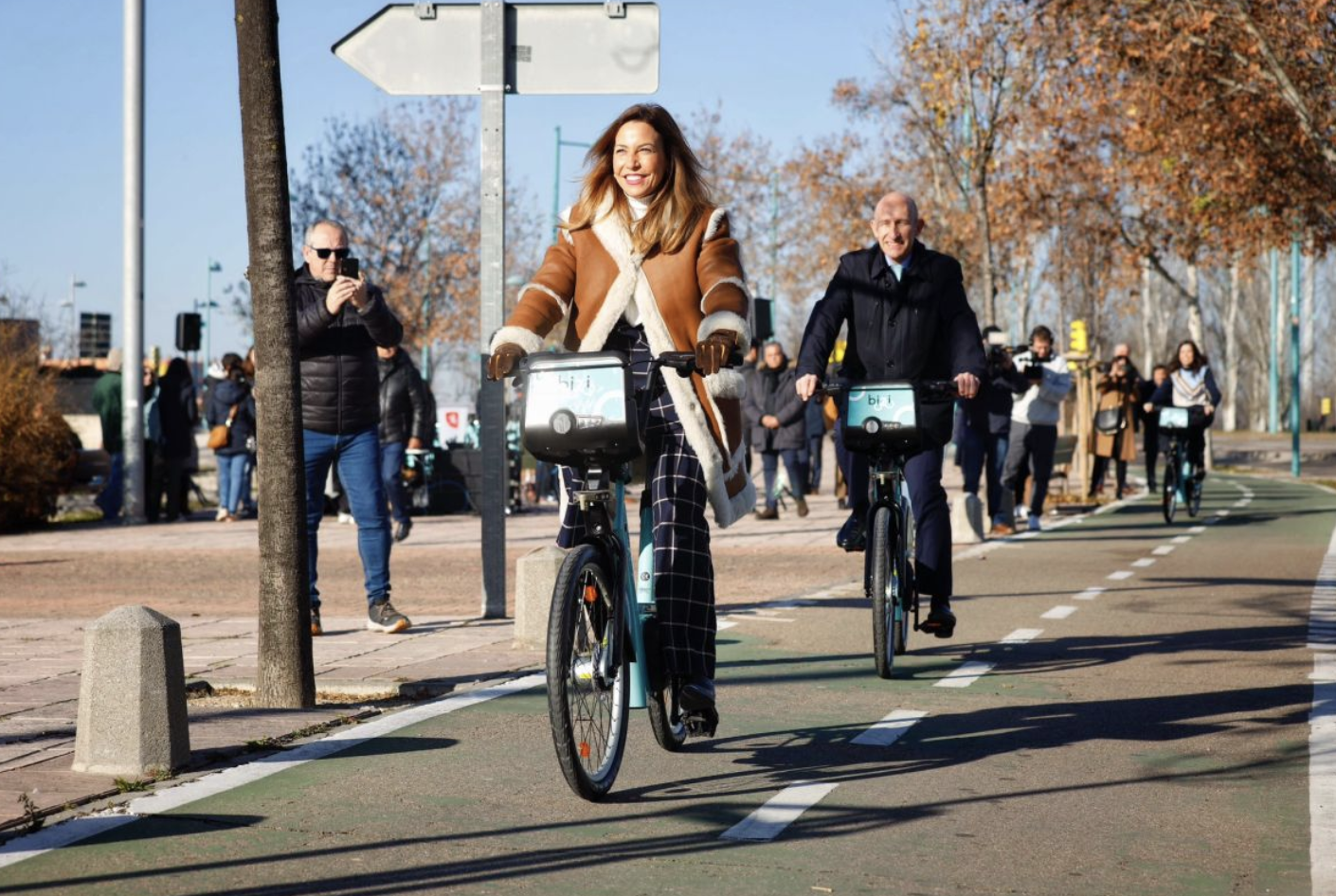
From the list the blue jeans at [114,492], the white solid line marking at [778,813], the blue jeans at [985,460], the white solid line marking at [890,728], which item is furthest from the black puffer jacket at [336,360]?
the blue jeans at [114,492]

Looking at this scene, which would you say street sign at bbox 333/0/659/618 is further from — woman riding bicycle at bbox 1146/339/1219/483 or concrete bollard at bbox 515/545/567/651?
woman riding bicycle at bbox 1146/339/1219/483

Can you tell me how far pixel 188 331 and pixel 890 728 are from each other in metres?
18.0

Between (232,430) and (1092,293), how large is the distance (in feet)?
126

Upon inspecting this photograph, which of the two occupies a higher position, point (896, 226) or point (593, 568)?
point (896, 226)

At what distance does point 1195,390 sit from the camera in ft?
71.1

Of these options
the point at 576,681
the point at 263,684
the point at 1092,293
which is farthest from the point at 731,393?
the point at 1092,293

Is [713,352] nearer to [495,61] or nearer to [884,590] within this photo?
[884,590]

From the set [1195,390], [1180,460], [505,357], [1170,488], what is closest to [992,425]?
[1170,488]

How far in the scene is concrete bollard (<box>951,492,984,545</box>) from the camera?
17.5 metres

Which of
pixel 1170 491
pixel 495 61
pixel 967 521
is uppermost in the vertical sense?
pixel 495 61

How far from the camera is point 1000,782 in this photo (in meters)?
6.05

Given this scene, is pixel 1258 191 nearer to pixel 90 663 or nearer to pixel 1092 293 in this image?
pixel 90 663

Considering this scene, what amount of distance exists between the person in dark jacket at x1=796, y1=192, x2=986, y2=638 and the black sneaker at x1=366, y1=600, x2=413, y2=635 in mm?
2640

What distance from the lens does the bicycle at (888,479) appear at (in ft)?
26.9
